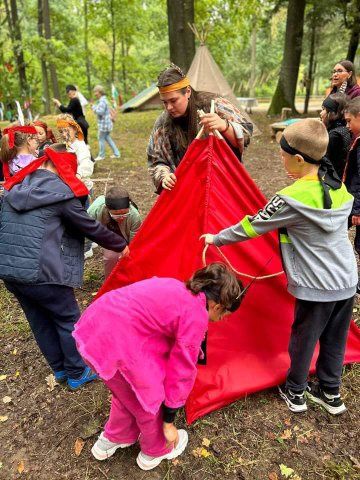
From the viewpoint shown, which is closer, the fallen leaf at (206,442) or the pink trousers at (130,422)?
the pink trousers at (130,422)

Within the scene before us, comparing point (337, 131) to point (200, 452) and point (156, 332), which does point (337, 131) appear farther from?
point (200, 452)

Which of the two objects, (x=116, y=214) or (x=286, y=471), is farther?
(x=116, y=214)

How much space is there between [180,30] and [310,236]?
1066cm

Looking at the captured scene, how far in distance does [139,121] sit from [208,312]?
1498cm

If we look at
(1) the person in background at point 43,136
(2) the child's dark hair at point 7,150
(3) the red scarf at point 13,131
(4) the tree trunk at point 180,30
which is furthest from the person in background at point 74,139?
(4) the tree trunk at point 180,30

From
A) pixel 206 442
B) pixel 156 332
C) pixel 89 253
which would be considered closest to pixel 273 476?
pixel 206 442

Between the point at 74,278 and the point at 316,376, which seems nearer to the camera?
the point at 74,278

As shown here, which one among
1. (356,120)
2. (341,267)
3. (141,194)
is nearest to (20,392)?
(341,267)

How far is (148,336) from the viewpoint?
1.83 metres

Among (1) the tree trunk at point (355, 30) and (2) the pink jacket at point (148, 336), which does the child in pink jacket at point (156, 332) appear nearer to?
(2) the pink jacket at point (148, 336)

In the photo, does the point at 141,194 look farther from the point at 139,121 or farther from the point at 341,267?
the point at 139,121

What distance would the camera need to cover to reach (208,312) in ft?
6.01

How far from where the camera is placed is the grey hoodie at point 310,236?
202cm

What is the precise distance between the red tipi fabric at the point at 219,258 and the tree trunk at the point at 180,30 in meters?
9.71
